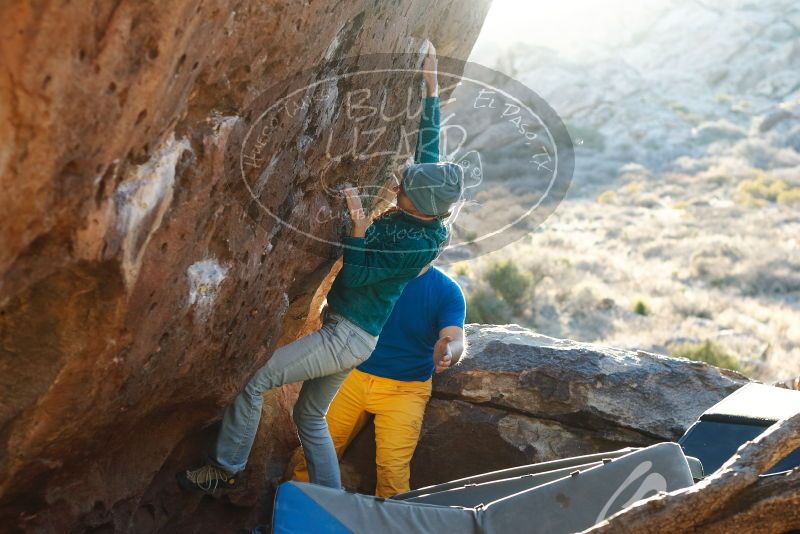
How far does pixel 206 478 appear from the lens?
4668mm

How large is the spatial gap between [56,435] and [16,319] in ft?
1.96

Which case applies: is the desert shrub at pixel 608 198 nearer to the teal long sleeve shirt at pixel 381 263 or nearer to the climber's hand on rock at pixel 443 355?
the climber's hand on rock at pixel 443 355

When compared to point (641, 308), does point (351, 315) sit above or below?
above

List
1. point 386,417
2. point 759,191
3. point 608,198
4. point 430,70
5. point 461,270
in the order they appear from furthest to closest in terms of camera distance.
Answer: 1. point 608,198
2. point 759,191
3. point 461,270
4. point 386,417
5. point 430,70

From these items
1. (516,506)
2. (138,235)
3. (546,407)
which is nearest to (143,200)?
(138,235)

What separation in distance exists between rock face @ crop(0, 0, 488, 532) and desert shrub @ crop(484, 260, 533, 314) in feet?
38.7

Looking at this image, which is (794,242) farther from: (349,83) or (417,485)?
(349,83)

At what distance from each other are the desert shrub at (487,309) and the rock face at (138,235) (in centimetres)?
1081

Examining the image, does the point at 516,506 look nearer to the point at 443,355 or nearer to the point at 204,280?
the point at 443,355

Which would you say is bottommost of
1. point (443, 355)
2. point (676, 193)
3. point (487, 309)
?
point (487, 309)

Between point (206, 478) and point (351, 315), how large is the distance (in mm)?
1146

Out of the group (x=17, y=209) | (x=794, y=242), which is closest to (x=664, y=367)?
(x=17, y=209)

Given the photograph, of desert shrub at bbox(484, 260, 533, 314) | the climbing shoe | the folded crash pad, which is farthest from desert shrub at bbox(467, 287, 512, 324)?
the folded crash pad

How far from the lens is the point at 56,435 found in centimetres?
350
